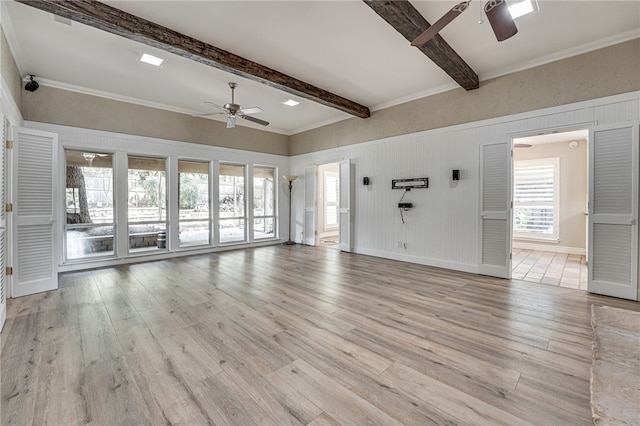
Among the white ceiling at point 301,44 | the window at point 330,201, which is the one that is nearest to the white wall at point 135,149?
the white ceiling at point 301,44

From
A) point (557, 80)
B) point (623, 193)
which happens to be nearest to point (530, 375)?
point (623, 193)

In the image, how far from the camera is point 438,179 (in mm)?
5223

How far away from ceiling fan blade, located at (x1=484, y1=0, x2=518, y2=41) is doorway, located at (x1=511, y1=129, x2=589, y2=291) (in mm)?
4626

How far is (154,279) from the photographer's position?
4414 mm

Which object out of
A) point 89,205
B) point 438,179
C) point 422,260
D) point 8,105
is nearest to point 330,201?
point 422,260

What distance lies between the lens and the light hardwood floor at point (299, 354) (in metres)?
1.66

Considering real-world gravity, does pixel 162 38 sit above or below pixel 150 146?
above

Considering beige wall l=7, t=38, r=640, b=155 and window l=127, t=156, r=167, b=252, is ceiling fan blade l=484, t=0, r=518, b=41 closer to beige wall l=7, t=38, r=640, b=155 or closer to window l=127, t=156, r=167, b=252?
beige wall l=7, t=38, r=640, b=155

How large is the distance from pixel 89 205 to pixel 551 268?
8745 mm

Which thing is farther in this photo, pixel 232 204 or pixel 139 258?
pixel 232 204

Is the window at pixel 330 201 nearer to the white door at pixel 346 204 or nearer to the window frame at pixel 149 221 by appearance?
the white door at pixel 346 204

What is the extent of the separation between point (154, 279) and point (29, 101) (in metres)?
3.64

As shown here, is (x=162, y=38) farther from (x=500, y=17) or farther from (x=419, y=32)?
(x=500, y=17)

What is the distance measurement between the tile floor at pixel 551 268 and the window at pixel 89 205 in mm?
7487
